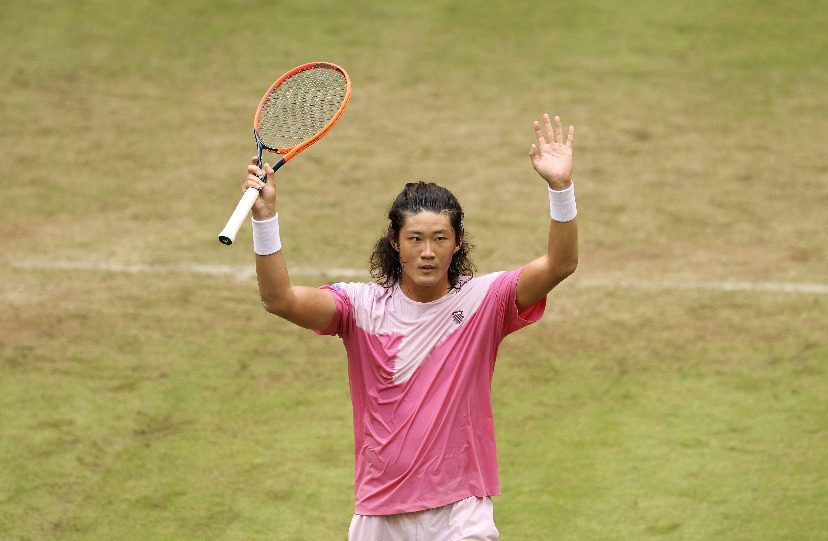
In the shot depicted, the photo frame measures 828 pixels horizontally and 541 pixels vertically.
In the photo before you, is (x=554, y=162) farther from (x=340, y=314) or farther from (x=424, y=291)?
(x=340, y=314)

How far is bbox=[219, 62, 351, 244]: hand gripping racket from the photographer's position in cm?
730

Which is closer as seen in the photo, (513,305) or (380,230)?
(513,305)

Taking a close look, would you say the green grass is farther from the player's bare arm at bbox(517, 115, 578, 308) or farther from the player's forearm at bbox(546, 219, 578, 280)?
the player's forearm at bbox(546, 219, 578, 280)

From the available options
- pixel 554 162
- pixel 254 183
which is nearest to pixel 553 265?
pixel 554 162

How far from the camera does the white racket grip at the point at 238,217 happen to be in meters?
5.87

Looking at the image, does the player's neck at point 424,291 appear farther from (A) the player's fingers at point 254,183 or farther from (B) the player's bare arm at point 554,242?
(A) the player's fingers at point 254,183

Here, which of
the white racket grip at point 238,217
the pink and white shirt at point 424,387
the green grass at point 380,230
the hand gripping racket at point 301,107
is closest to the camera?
the white racket grip at point 238,217

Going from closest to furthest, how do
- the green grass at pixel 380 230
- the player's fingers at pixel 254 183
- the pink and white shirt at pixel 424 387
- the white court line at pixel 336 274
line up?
1. the player's fingers at pixel 254 183
2. the pink and white shirt at pixel 424 387
3. the green grass at pixel 380 230
4. the white court line at pixel 336 274

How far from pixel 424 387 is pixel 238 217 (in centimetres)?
110

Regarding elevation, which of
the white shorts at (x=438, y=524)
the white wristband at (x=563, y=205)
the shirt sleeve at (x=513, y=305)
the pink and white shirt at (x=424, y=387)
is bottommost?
the white shorts at (x=438, y=524)

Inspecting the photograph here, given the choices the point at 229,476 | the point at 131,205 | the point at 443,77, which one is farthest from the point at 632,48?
the point at 229,476

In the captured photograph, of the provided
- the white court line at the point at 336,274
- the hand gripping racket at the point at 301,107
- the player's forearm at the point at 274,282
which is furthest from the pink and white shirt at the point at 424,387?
the white court line at the point at 336,274

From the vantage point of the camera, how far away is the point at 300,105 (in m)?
7.51

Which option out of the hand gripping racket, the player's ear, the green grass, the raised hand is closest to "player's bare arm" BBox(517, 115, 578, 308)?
the raised hand
